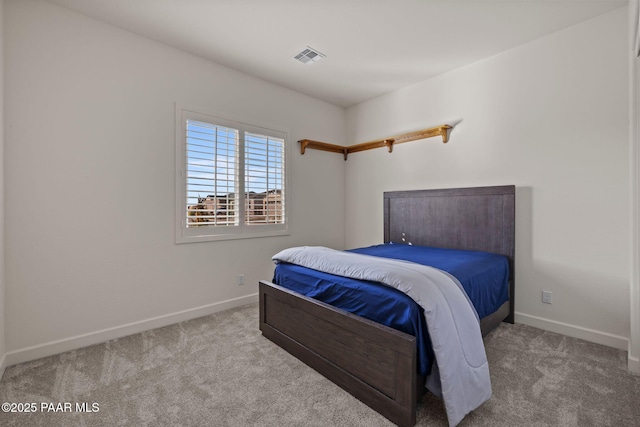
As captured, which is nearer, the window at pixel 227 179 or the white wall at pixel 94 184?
the white wall at pixel 94 184

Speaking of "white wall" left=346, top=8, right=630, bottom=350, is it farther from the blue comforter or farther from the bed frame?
the blue comforter

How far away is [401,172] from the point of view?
3.88 meters

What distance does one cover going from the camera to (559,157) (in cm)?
263

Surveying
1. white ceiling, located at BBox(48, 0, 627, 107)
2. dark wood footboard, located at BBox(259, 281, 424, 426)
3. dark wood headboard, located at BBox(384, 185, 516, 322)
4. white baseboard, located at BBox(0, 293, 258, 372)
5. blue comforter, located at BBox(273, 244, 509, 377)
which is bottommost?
white baseboard, located at BBox(0, 293, 258, 372)

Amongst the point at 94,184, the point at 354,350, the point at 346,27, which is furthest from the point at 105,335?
the point at 346,27

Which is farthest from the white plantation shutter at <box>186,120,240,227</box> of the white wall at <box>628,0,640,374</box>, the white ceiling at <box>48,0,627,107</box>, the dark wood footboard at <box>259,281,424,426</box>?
the white wall at <box>628,0,640,374</box>

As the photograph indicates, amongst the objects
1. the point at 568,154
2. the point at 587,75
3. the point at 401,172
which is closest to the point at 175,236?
the point at 401,172

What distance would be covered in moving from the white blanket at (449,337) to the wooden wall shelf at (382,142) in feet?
7.08

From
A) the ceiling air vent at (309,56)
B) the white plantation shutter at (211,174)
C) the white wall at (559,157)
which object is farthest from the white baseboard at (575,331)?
the ceiling air vent at (309,56)

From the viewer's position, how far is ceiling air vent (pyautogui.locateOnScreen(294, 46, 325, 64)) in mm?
2959

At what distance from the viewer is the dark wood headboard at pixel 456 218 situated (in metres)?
2.91

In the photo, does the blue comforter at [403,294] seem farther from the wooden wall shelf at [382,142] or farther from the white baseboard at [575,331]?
the wooden wall shelf at [382,142]

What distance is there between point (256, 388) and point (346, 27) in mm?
2859

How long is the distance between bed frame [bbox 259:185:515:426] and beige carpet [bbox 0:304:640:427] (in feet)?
0.37
